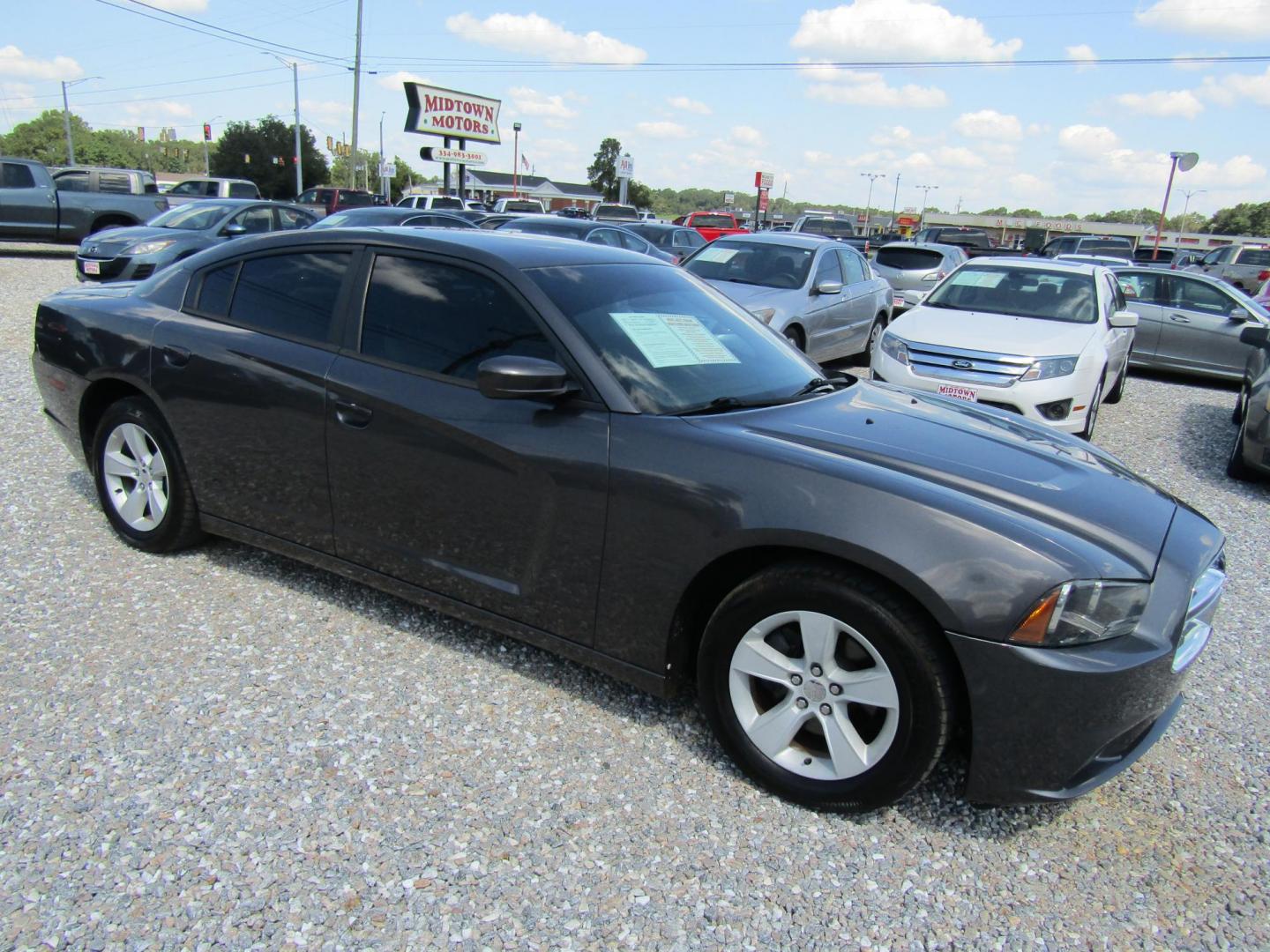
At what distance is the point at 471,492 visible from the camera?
122 inches

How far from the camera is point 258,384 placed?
357 centimetres

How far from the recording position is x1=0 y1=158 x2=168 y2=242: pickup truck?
57.3ft

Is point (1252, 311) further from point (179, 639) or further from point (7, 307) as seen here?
point (7, 307)

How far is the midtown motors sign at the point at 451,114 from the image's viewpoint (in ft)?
95.9

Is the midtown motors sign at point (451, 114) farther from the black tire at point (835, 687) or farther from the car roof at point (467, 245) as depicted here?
A: the black tire at point (835, 687)

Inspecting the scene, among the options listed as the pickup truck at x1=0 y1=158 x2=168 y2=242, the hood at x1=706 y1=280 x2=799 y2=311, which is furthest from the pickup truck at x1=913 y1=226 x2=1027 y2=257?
the pickup truck at x1=0 y1=158 x2=168 y2=242

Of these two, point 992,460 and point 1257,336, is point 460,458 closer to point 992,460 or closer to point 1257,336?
point 992,460

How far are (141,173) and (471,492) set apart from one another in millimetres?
21178

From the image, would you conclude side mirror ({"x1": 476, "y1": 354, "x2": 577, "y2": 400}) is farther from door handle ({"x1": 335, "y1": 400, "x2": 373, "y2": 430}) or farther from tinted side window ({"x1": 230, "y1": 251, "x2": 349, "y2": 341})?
tinted side window ({"x1": 230, "y1": 251, "x2": 349, "y2": 341})

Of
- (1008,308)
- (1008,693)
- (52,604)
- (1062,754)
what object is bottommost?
(52,604)

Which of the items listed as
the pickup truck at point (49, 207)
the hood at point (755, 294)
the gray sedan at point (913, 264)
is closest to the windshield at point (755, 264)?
the hood at point (755, 294)

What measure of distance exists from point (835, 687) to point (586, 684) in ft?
3.59

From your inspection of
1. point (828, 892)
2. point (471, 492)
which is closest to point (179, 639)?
point (471, 492)

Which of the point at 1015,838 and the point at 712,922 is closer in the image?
the point at 712,922
